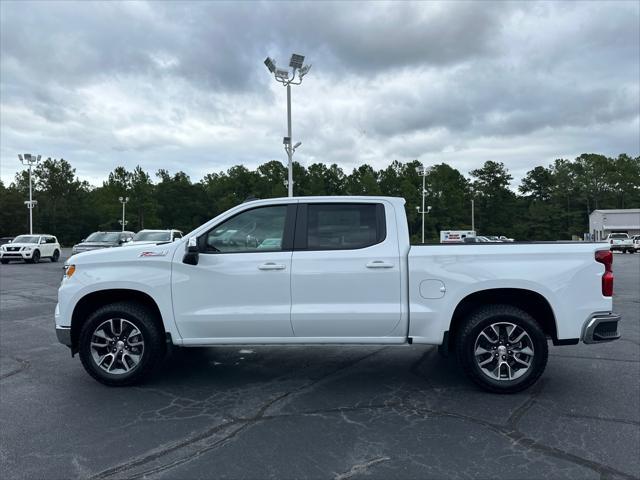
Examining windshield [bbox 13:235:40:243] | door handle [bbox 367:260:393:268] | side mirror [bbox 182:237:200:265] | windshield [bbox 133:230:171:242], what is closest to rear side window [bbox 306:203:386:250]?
door handle [bbox 367:260:393:268]

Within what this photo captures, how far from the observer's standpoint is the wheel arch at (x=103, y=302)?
16.7 ft

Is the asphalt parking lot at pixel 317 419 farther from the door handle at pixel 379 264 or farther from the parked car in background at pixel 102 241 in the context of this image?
the parked car in background at pixel 102 241

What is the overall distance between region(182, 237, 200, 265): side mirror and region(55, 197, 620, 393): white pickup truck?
0.5 inches

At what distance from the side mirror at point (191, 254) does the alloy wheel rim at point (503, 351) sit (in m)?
2.87

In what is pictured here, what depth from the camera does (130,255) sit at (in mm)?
5059

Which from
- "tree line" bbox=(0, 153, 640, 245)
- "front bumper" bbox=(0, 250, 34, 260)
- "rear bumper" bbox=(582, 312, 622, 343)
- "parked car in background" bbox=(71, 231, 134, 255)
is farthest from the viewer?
"tree line" bbox=(0, 153, 640, 245)

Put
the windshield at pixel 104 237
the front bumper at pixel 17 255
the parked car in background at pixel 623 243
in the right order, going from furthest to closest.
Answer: the parked car in background at pixel 623 243
the front bumper at pixel 17 255
the windshield at pixel 104 237

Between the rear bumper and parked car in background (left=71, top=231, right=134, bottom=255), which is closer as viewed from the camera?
the rear bumper

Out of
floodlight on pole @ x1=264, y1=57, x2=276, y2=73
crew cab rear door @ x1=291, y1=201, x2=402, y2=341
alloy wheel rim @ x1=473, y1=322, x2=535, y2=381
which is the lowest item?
alloy wheel rim @ x1=473, y1=322, x2=535, y2=381

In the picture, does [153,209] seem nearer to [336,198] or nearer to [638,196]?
[336,198]

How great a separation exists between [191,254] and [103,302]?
1249 mm

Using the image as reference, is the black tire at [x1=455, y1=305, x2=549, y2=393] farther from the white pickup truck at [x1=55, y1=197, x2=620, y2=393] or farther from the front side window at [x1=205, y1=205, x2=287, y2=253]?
the front side window at [x1=205, y1=205, x2=287, y2=253]

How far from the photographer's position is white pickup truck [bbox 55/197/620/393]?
4762 millimetres

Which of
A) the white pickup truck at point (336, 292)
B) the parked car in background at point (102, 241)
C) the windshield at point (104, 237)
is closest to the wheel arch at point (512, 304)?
the white pickup truck at point (336, 292)
